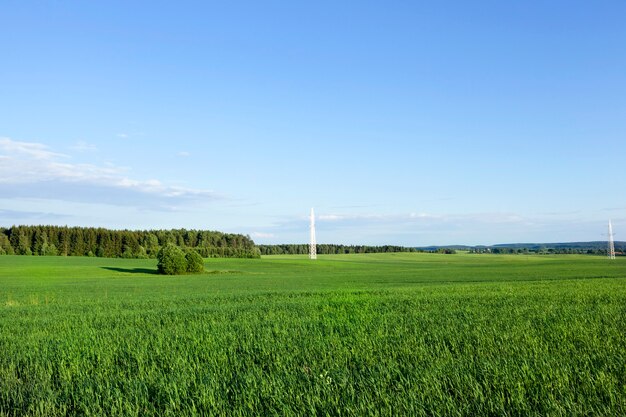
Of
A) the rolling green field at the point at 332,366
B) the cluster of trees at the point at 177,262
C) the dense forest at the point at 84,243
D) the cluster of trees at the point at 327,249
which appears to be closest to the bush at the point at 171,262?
the cluster of trees at the point at 177,262

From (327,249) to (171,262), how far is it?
11990 centimetres

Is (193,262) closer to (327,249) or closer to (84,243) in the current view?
(84,243)

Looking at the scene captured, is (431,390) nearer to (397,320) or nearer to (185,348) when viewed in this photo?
(185,348)

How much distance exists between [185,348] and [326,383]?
471cm

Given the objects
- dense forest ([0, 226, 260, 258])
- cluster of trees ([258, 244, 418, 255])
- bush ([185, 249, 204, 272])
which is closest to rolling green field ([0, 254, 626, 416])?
bush ([185, 249, 204, 272])

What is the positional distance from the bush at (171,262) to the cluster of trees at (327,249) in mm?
109641

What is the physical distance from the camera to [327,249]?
7421 inches

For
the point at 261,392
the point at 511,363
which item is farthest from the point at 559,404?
the point at 261,392

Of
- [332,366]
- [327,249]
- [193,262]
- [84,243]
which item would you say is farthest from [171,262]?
[327,249]

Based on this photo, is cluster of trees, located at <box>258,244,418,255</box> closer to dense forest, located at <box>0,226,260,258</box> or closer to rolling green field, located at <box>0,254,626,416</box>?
dense forest, located at <box>0,226,260,258</box>

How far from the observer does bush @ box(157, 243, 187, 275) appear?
7144 cm

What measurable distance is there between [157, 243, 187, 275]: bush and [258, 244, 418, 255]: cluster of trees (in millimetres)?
109641

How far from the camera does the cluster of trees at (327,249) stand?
601 feet

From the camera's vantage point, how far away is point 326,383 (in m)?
7.07
